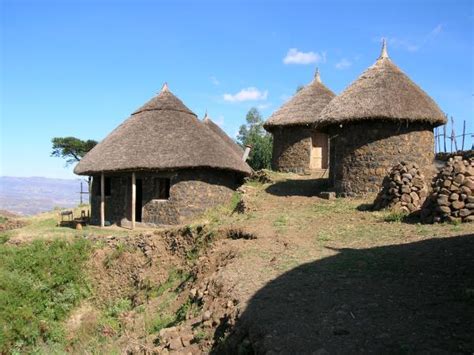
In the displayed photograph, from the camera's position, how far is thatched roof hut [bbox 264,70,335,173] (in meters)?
20.8

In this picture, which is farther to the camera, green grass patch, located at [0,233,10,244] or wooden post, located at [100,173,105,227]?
wooden post, located at [100,173,105,227]

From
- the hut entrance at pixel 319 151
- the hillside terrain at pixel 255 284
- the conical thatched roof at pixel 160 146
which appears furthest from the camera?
the hut entrance at pixel 319 151

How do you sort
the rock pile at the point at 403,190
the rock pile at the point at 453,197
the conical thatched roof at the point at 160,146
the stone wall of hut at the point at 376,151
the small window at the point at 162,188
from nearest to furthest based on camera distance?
1. the rock pile at the point at 453,197
2. the rock pile at the point at 403,190
3. the stone wall of hut at the point at 376,151
4. the conical thatched roof at the point at 160,146
5. the small window at the point at 162,188

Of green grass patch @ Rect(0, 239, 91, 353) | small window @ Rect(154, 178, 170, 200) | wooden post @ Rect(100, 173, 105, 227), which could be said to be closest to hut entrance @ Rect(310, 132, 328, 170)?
small window @ Rect(154, 178, 170, 200)

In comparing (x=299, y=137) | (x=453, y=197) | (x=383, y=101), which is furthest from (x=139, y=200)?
(x=453, y=197)

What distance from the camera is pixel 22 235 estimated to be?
1491 centimetres

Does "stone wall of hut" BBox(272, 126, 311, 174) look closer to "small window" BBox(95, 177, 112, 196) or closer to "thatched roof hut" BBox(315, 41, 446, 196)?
"thatched roof hut" BBox(315, 41, 446, 196)

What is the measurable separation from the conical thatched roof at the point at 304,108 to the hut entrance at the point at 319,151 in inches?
39.1

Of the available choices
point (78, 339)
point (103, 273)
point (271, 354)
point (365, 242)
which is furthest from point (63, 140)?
point (271, 354)

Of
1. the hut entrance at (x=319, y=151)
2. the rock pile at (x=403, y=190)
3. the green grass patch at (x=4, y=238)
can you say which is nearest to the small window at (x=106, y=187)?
the green grass patch at (x=4, y=238)

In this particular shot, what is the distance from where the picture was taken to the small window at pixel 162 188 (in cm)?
1758

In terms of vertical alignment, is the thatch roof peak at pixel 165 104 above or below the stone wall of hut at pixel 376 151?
above

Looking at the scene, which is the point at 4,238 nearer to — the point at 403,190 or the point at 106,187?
the point at 106,187

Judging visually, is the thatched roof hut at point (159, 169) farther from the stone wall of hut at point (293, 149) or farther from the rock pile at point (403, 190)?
the rock pile at point (403, 190)
